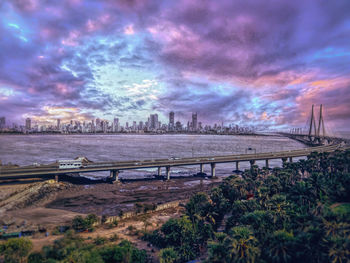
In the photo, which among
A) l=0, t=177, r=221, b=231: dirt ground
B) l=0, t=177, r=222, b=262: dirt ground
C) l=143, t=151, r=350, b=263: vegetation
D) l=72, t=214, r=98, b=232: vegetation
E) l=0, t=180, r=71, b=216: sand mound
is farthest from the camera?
l=0, t=180, r=71, b=216: sand mound

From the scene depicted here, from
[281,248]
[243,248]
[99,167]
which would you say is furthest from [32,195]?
[281,248]

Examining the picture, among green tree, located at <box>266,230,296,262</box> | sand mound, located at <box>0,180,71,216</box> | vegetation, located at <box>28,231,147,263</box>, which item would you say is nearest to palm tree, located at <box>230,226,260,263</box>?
green tree, located at <box>266,230,296,262</box>

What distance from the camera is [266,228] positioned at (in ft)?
90.1

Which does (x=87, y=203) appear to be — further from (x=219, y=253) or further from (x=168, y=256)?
(x=219, y=253)

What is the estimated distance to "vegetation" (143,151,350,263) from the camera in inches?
848

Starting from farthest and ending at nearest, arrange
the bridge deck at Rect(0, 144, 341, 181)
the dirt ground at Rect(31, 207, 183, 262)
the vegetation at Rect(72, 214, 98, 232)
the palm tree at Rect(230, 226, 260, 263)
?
1. the bridge deck at Rect(0, 144, 341, 181)
2. the vegetation at Rect(72, 214, 98, 232)
3. the dirt ground at Rect(31, 207, 183, 262)
4. the palm tree at Rect(230, 226, 260, 263)

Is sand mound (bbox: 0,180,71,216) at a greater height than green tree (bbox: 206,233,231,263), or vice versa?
green tree (bbox: 206,233,231,263)

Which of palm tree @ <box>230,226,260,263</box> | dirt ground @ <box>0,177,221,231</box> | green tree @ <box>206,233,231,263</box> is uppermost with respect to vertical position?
palm tree @ <box>230,226,260,263</box>

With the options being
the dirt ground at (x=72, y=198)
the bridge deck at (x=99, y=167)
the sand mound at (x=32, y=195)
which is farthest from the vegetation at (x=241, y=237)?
the bridge deck at (x=99, y=167)

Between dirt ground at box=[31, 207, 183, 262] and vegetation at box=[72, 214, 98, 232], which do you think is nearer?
dirt ground at box=[31, 207, 183, 262]

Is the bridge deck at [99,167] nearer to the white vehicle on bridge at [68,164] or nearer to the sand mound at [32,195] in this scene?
the white vehicle on bridge at [68,164]

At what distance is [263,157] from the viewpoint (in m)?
105

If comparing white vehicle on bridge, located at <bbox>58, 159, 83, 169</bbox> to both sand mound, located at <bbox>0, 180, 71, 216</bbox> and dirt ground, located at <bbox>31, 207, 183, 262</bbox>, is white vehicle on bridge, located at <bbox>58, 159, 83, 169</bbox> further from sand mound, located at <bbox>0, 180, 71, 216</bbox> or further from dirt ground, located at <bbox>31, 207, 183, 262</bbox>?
dirt ground, located at <bbox>31, 207, 183, 262</bbox>

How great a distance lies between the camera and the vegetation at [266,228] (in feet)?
70.6
